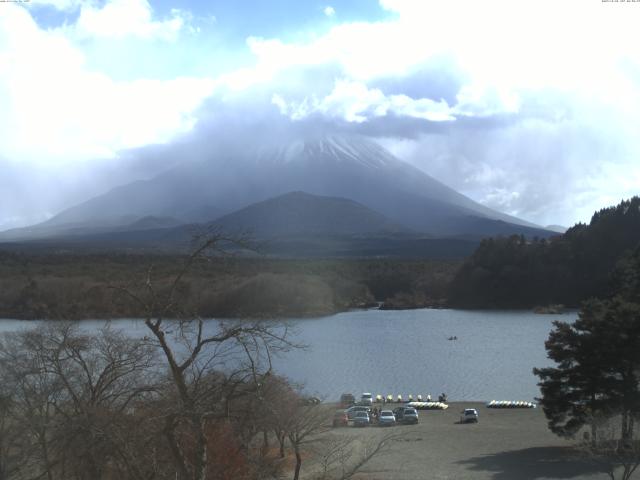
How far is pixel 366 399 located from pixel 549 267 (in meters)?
44.0

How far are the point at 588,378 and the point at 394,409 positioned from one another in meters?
8.80

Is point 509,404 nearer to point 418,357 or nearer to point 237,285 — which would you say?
point 418,357

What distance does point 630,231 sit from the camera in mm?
64562

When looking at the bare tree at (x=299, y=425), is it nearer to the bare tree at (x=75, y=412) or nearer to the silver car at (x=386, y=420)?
the bare tree at (x=75, y=412)

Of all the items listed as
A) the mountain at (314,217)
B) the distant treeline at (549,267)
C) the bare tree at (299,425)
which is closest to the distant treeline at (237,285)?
the distant treeline at (549,267)

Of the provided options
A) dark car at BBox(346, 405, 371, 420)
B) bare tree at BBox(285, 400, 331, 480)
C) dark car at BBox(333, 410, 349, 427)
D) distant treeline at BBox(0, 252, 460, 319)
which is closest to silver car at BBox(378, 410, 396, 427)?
dark car at BBox(346, 405, 371, 420)

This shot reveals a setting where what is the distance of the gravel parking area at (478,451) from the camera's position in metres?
13.2

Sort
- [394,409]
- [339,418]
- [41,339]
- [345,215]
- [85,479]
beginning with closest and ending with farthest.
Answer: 1. [85,479]
2. [41,339]
3. [339,418]
4. [394,409]
5. [345,215]

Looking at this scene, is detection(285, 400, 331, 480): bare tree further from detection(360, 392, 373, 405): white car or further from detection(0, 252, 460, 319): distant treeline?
detection(360, 392, 373, 405): white car

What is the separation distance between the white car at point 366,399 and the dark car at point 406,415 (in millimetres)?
1769

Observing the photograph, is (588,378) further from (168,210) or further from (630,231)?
(168,210)

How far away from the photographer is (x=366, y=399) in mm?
22875

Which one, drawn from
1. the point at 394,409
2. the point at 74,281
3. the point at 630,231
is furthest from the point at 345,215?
the point at 394,409

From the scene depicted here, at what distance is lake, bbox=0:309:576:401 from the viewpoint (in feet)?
85.0
